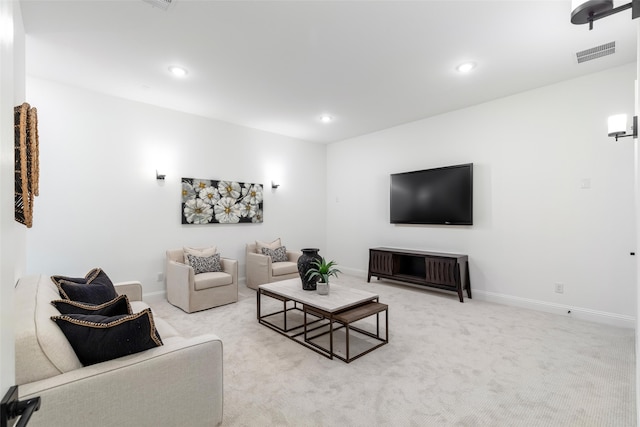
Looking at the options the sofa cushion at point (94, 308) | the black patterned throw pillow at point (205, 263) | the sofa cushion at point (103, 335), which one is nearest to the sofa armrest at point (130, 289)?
the black patterned throw pillow at point (205, 263)

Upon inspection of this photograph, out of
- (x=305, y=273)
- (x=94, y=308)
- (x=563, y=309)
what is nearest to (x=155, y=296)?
(x=305, y=273)

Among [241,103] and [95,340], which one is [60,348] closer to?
[95,340]

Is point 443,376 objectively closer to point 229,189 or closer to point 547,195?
point 547,195

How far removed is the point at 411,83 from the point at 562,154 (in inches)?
78.6

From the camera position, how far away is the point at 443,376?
7.45ft

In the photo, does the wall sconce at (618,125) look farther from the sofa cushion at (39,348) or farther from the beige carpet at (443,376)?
the sofa cushion at (39,348)

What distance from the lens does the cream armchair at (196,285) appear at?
3715 mm

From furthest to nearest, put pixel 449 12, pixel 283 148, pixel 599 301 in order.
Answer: pixel 283 148 < pixel 599 301 < pixel 449 12

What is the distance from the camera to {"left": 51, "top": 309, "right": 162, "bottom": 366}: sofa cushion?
1.35m

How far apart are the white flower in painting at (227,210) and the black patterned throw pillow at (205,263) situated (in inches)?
32.6

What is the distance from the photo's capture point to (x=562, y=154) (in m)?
3.59

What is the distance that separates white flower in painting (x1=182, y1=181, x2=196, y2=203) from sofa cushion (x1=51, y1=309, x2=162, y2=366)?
3.33 meters

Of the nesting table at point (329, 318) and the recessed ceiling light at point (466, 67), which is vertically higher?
the recessed ceiling light at point (466, 67)

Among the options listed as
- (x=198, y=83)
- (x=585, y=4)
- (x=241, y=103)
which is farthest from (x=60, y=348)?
(x=241, y=103)
